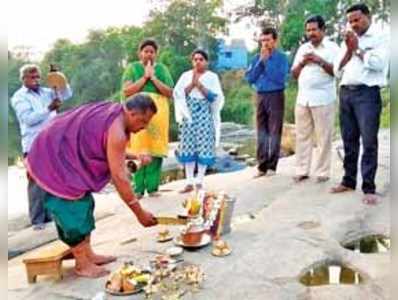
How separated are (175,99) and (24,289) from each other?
2573 mm

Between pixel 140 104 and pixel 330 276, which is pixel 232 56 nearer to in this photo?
pixel 140 104

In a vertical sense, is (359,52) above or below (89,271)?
above

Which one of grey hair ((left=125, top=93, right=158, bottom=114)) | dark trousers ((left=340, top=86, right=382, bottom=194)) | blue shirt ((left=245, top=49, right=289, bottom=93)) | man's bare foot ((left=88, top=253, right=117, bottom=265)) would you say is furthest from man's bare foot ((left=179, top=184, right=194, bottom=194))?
grey hair ((left=125, top=93, right=158, bottom=114))

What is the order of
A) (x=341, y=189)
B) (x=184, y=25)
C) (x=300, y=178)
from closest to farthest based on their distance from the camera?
(x=341, y=189), (x=300, y=178), (x=184, y=25)

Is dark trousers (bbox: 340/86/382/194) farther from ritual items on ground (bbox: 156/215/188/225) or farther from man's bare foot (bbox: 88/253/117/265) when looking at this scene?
man's bare foot (bbox: 88/253/117/265)

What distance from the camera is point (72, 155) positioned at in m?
3.14

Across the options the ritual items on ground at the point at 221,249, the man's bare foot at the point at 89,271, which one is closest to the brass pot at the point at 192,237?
the ritual items on ground at the point at 221,249

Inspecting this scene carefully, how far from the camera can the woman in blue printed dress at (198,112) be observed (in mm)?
5234

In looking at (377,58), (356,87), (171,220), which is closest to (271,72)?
(356,87)

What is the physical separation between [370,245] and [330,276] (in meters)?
0.61

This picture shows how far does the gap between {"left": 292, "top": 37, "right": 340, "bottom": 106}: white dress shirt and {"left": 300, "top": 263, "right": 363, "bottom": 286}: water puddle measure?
2150mm

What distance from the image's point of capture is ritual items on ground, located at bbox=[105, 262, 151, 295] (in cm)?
297

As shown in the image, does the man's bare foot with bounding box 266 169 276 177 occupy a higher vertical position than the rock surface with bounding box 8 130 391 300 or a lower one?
higher

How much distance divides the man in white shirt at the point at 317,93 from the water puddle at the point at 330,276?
1.99m
